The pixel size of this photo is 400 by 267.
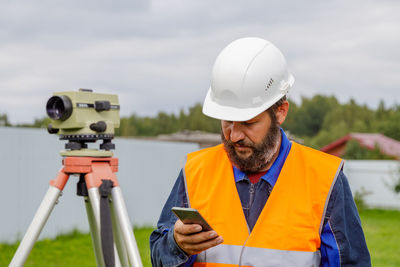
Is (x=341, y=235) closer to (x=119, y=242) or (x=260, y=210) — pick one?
(x=260, y=210)

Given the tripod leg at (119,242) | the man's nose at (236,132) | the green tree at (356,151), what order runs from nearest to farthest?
the man's nose at (236,132) → the tripod leg at (119,242) → the green tree at (356,151)

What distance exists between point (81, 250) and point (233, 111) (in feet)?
17.9

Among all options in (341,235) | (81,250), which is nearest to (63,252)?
(81,250)

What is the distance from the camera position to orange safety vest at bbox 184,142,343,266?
6.35ft

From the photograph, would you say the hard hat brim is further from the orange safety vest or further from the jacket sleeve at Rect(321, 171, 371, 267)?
the jacket sleeve at Rect(321, 171, 371, 267)

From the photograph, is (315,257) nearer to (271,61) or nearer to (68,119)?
(271,61)

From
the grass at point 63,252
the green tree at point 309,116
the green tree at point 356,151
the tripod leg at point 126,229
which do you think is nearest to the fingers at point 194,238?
the tripod leg at point 126,229

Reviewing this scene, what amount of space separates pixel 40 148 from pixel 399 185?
11382 millimetres

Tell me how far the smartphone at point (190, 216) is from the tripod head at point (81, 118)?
750 millimetres

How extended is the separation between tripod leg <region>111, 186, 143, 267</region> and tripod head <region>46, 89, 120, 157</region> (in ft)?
0.78

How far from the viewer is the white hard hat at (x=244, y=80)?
6.78 feet

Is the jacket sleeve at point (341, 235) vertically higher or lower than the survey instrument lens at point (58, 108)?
lower

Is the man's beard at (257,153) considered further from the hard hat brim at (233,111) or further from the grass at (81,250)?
the grass at (81,250)

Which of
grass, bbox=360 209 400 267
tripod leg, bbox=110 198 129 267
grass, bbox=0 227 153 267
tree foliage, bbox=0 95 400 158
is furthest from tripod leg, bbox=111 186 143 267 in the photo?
tree foliage, bbox=0 95 400 158
